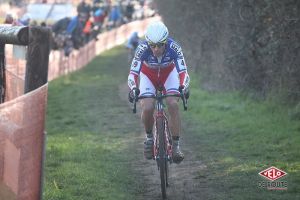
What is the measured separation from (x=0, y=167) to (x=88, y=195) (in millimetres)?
2243

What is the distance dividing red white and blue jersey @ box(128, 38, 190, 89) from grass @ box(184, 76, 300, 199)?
1.55m

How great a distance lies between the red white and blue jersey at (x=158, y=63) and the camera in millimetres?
8984

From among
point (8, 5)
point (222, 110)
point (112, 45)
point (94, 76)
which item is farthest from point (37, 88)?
point (8, 5)

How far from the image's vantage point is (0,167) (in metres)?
6.27

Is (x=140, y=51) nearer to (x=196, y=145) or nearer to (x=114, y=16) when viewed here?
(x=196, y=145)

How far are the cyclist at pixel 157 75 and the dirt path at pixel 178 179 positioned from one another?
0.43 metres

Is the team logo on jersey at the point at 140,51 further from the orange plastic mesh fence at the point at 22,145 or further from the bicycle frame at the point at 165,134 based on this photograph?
the orange plastic mesh fence at the point at 22,145

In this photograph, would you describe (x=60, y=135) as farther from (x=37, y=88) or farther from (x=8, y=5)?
(x=8, y=5)

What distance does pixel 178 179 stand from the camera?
931 cm

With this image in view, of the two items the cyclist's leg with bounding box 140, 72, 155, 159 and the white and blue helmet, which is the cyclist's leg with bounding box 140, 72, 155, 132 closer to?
the cyclist's leg with bounding box 140, 72, 155, 159

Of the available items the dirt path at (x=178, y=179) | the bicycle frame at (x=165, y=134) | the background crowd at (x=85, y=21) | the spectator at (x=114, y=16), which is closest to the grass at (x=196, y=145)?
the dirt path at (x=178, y=179)

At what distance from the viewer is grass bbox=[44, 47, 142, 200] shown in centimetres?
873

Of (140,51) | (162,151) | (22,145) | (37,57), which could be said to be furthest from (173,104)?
(22,145)

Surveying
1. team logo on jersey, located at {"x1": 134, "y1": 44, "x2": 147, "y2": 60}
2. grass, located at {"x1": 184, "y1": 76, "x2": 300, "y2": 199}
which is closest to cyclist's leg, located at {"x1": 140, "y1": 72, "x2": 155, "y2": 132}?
team logo on jersey, located at {"x1": 134, "y1": 44, "x2": 147, "y2": 60}
